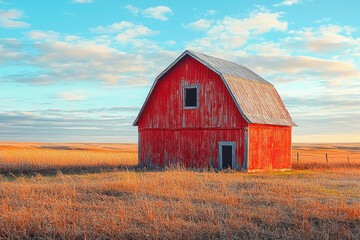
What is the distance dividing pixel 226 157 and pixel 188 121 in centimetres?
310

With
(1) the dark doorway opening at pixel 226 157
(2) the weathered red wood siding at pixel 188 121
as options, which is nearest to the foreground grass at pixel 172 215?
(2) the weathered red wood siding at pixel 188 121

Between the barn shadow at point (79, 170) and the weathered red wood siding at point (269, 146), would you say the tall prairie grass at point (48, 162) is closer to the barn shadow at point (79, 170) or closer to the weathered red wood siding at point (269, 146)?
the barn shadow at point (79, 170)

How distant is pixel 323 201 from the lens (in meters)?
10.8

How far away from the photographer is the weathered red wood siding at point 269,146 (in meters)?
20.9

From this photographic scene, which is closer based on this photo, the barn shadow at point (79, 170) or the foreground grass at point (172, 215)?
the foreground grass at point (172, 215)

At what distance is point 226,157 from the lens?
22.1 metres

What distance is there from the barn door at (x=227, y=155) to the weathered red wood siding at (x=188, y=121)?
0.79ft

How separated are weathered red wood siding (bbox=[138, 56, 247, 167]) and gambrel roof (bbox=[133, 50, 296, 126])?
419 mm

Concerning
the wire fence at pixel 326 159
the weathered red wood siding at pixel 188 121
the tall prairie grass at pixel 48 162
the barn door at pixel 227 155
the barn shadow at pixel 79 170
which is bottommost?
the wire fence at pixel 326 159

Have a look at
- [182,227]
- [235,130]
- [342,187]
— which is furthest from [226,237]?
[235,130]

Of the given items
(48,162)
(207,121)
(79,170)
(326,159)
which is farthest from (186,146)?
(326,159)

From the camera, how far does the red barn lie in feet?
67.7

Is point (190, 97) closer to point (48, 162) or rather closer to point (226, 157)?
point (226, 157)

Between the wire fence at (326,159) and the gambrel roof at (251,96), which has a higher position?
the gambrel roof at (251,96)
